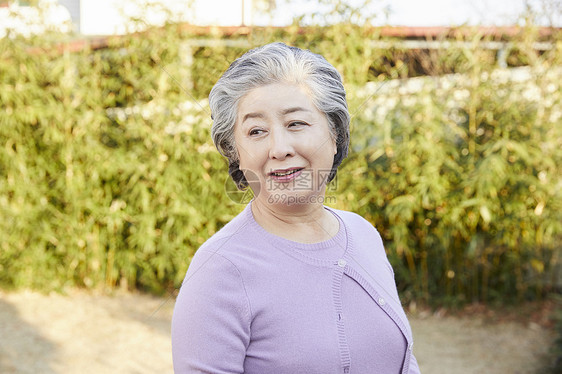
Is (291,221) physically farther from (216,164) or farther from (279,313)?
(216,164)

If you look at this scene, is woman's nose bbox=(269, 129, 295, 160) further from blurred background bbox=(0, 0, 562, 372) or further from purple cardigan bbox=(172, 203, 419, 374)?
blurred background bbox=(0, 0, 562, 372)

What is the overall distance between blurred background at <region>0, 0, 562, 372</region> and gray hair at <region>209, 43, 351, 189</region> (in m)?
2.78

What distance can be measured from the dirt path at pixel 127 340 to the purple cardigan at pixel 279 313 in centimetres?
275

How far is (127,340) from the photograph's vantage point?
13.0 feet

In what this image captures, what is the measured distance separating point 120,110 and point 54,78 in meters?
0.62

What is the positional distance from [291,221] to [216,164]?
334 cm

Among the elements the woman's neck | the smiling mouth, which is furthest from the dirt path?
the smiling mouth

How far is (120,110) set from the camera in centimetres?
463

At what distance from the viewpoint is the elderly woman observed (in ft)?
2.98

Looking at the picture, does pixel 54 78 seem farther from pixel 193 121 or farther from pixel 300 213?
pixel 300 213

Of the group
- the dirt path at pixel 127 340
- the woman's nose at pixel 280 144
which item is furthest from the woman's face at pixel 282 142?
the dirt path at pixel 127 340

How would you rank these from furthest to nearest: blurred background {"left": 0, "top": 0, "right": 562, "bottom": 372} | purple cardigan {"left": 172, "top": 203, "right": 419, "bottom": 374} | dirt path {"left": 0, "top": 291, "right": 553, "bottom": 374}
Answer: blurred background {"left": 0, "top": 0, "right": 562, "bottom": 372} → dirt path {"left": 0, "top": 291, "right": 553, "bottom": 374} → purple cardigan {"left": 172, "top": 203, "right": 419, "bottom": 374}

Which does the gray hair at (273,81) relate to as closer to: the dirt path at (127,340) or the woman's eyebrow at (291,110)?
the woman's eyebrow at (291,110)
